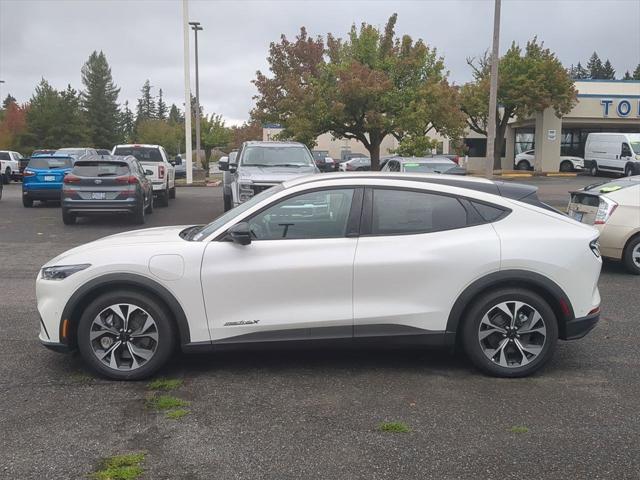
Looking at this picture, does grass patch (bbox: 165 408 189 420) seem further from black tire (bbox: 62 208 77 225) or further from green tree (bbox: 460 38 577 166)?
green tree (bbox: 460 38 577 166)

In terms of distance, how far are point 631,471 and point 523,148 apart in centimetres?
4681

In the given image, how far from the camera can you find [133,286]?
5043 millimetres

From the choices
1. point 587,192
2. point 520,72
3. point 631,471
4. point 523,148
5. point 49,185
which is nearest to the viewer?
point 631,471

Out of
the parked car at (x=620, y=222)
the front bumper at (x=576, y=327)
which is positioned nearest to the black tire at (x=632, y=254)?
the parked car at (x=620, y=222)

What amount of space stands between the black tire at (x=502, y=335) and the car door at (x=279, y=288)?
0.96 meters

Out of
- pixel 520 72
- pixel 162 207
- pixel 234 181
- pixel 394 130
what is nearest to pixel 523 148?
pixel 520 72

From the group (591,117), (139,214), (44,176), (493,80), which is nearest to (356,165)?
(591,117)

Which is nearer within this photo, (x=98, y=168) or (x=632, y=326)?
(x=632, y=326)

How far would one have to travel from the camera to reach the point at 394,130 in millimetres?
21812

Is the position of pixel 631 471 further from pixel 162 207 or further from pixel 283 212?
pixel 162 207

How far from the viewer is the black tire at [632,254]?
984 cm

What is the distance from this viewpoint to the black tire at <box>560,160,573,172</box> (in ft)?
144

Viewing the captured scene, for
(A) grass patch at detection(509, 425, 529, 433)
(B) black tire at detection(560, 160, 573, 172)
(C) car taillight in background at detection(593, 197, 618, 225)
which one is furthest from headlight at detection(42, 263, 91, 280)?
(B) black tire at detection(560, 160, 573, 172)

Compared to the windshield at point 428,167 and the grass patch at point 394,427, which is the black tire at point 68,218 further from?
the grass patch at point 394,427
